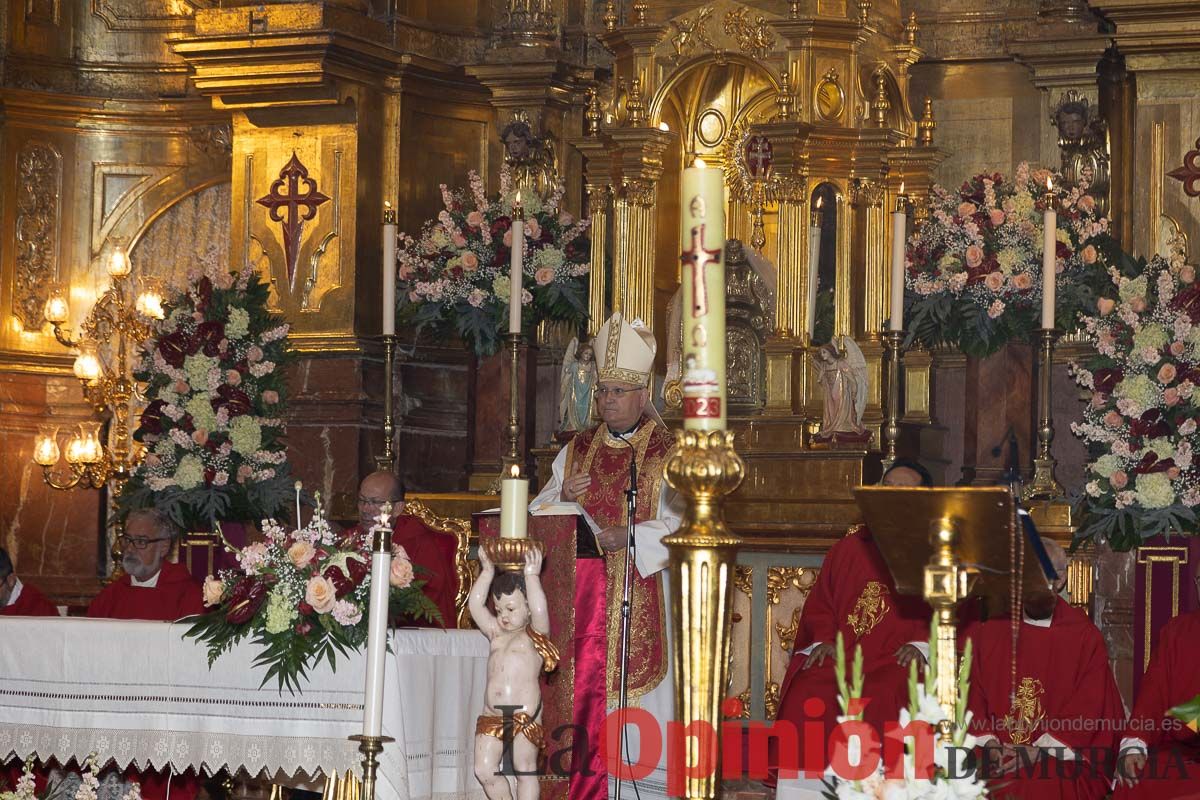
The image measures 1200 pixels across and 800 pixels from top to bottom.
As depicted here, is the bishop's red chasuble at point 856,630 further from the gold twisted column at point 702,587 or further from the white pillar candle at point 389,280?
the gold twisted column at point 702,587

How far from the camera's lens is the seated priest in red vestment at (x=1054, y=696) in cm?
736

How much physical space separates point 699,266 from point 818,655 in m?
4.84

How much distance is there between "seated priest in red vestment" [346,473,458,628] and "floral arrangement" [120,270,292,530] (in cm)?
171

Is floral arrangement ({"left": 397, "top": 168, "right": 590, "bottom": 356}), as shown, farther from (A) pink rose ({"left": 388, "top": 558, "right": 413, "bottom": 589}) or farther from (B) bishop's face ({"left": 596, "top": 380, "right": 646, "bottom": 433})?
(A) pink rose ({"left": 388, "top": 558, "right": 413, "bottom": 589})

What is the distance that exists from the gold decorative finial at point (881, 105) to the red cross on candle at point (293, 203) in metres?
3.38

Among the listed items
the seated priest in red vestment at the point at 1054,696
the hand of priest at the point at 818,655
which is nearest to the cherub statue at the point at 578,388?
the hand of priest at the point at 818,655

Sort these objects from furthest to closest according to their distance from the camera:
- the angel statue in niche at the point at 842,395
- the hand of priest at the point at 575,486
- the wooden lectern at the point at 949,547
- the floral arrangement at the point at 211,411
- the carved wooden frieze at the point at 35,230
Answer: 1. the carved wooden frieze at the point at 35,230
2. the floral arrangement at the point at 211,411
3. the angel statue in niche at the point at 842,395
4. the hand of priest at the point at 575,486
5. the wooden lectern at the point at 949,547

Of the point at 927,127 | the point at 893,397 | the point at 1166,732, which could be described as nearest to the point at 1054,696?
the point at 1166,732

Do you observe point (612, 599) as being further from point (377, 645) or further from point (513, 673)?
point (377, 645)

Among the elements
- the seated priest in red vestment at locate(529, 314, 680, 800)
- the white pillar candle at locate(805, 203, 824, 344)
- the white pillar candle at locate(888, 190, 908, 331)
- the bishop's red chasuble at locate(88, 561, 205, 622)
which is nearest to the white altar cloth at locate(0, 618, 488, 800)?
the seated priest in red vestment at locate(529, 314, 680, 800)

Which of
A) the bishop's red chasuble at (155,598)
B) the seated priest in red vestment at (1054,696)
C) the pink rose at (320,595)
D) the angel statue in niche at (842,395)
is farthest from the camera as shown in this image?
the angel statue in niche at (842,395)

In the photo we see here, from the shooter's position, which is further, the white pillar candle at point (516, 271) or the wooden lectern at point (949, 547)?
the white pillar candle at point (516, 271)

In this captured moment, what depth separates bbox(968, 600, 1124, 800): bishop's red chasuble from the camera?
24.7ft

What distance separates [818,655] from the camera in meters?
8.36
